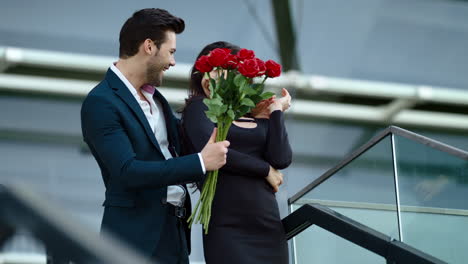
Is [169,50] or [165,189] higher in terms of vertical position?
→ [169,50]

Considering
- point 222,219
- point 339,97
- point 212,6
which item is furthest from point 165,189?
point 339,97

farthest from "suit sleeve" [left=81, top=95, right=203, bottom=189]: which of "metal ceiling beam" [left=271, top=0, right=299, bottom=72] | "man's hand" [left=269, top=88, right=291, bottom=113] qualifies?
"metal ceiling beam" [left=271, top=0, right=299, bottom=72]

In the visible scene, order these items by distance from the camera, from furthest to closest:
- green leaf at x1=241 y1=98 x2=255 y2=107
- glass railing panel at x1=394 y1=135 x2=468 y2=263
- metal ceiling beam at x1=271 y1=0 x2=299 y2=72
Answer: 1. metal ceiling beam at x1=271 y1=0 x2=299 y2=72
2. glass railing panel at x1=394 y1=135 x2=468 y2=263
3. green leaf at x1=241 y1=98 x2=255 y2=107

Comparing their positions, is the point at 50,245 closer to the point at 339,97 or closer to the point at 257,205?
the point at 257,205

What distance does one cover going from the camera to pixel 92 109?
2.79 meters

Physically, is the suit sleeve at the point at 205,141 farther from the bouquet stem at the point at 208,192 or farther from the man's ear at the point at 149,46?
the man's ear at the point at 149,46

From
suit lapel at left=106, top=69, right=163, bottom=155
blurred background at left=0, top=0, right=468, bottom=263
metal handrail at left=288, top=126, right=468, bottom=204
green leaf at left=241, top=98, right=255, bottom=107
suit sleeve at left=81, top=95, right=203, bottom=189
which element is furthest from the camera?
blurred background at left=0, top=0, right=468, bottom=263

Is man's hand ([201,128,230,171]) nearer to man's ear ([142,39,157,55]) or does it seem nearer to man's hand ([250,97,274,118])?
man's ear ([142,39,157,55])

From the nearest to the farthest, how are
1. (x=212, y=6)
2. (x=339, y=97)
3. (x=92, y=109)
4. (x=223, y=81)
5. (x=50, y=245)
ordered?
(x=50, y=245) → (x=92, y=109) → (x=223, y=81) → (x=212, y=6) → (x=339, y=97)

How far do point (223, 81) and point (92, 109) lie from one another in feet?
1.59

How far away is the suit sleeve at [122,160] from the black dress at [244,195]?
35 cm

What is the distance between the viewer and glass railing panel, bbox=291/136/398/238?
11.9 ft

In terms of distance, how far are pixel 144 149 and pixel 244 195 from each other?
0.45m

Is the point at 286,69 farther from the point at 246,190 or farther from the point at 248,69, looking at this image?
the point at 248,69
